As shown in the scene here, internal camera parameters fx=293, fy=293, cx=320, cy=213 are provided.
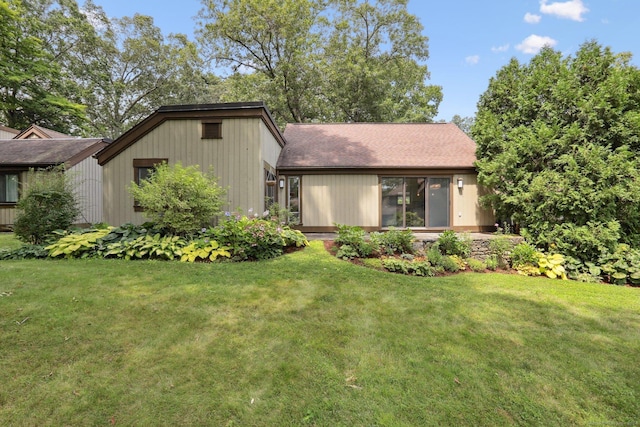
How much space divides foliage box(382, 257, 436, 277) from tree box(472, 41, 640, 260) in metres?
3.69

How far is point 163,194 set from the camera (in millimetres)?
6895

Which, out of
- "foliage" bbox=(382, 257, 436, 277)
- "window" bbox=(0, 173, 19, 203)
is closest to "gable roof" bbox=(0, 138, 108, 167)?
Answer: "window" bbox=(0, 173, 19, 203)

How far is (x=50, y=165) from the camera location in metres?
12.4

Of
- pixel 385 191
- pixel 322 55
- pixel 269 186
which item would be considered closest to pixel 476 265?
pixel 385 191

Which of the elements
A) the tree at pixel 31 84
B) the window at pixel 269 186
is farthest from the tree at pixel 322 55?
the window at pixel 269 186

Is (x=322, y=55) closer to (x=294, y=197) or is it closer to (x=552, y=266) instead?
(x=294, y=197)

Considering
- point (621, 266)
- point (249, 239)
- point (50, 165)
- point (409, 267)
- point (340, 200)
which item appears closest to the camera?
point (409, 267)

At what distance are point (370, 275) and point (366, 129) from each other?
927cm

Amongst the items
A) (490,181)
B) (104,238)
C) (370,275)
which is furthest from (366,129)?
(104,238)

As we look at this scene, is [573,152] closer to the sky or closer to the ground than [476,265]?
closer to the sky

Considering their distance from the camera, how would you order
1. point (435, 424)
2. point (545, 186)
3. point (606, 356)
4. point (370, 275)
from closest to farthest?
point (435, 424)
point (606, 356)
point (370, 275)
point (545, 186)

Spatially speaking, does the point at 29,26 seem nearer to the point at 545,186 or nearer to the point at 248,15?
the point at 248,15

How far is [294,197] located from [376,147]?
12.8ft

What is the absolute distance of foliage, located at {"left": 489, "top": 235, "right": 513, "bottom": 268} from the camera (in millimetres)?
7125
